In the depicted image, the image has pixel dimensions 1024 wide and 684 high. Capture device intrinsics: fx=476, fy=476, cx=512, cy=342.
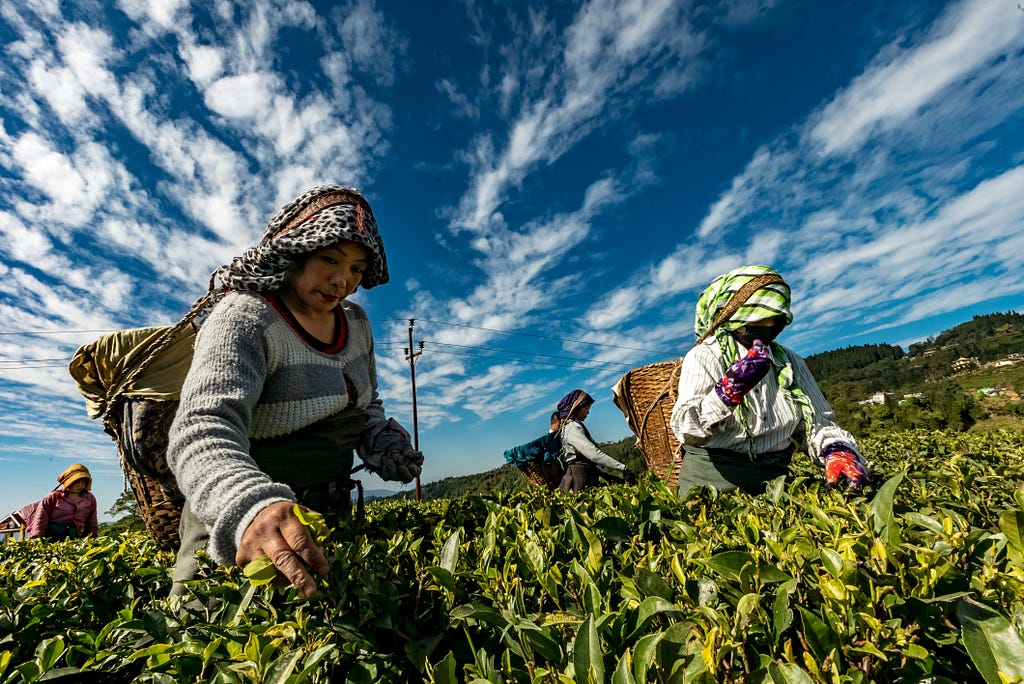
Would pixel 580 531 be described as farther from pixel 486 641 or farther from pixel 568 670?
pixel 568 670

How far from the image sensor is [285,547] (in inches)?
37.2

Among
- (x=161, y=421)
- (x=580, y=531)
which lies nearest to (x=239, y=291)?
(x=161, y=421)

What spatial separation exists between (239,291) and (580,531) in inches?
62.9

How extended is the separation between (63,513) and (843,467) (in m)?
11.5

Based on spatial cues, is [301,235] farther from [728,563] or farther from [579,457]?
[579,457]

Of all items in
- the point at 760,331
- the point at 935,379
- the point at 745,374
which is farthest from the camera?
the point at 935,379

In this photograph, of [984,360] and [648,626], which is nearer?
[648,626]

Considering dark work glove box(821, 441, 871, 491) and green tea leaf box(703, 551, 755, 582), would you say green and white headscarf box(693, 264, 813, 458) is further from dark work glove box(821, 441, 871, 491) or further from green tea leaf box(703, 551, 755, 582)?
green tea leaf box(703, 551, 755, 582)

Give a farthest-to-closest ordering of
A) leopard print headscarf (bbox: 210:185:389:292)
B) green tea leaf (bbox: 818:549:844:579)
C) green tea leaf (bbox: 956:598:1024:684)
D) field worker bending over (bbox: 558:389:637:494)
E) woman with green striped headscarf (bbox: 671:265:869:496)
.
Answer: field worker bending over (bbox: 558:389:637:494) < woman with green striped headscarf (bbox: 671:265:869:496) < leopard print headscarf (bbox: 210:185:389:292) < green tea leaf (bbox: 818:549:844:579) < green tea leaf (bbox: 956:598:1024:684)

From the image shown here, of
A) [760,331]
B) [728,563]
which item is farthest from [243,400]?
[760,331]

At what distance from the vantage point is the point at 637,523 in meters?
1.47

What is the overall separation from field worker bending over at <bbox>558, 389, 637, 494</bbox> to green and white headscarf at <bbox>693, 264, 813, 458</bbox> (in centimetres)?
424

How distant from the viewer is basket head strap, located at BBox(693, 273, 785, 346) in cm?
286

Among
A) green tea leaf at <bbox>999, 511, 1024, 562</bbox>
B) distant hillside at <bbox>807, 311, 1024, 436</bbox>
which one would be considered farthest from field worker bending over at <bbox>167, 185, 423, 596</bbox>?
distant hillside at <bbox>807, 311, 1024, 436</bbox>
